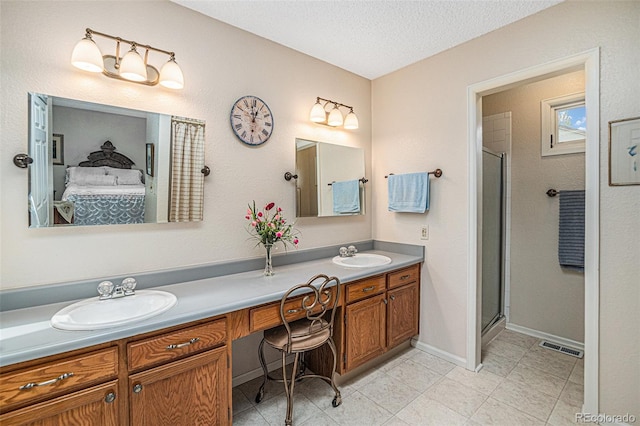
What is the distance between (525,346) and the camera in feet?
8.90

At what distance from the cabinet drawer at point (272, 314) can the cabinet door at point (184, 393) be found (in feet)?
0.66

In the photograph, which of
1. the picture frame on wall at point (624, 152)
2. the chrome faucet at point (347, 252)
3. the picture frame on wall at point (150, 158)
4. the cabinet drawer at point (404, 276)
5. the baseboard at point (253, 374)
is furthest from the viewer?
the chrome faucet at point (347, 252)

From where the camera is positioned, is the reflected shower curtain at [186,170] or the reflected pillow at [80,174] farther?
the reflected shower curtain at [186,170]

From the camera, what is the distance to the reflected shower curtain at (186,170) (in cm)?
183

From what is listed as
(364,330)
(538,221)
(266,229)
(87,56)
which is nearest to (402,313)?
(364,330)

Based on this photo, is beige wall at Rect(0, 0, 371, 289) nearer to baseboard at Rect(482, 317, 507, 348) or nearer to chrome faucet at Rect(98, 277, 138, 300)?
chrome faucet at Rect(98, 277, 138, 300)

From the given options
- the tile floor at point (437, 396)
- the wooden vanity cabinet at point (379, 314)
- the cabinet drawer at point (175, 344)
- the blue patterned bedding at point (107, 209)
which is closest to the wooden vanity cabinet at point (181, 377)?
the cabinet drawer at point (175, 344)

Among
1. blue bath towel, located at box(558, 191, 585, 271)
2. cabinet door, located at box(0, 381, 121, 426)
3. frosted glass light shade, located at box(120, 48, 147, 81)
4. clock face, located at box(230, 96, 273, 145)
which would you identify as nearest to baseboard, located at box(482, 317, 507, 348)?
blue bath towel, located at box(558, 191, 585, 271)

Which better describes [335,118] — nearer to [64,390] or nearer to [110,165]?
[110,165]

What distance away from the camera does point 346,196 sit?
9.16 ft

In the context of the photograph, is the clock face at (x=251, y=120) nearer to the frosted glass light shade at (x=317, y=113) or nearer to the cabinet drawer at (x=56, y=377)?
the frosted glass light shade at (x=317, y=113)

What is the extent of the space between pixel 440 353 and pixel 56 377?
253 centimetres

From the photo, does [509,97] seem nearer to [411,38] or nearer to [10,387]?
[411,38]

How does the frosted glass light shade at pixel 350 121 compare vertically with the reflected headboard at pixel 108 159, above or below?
above
